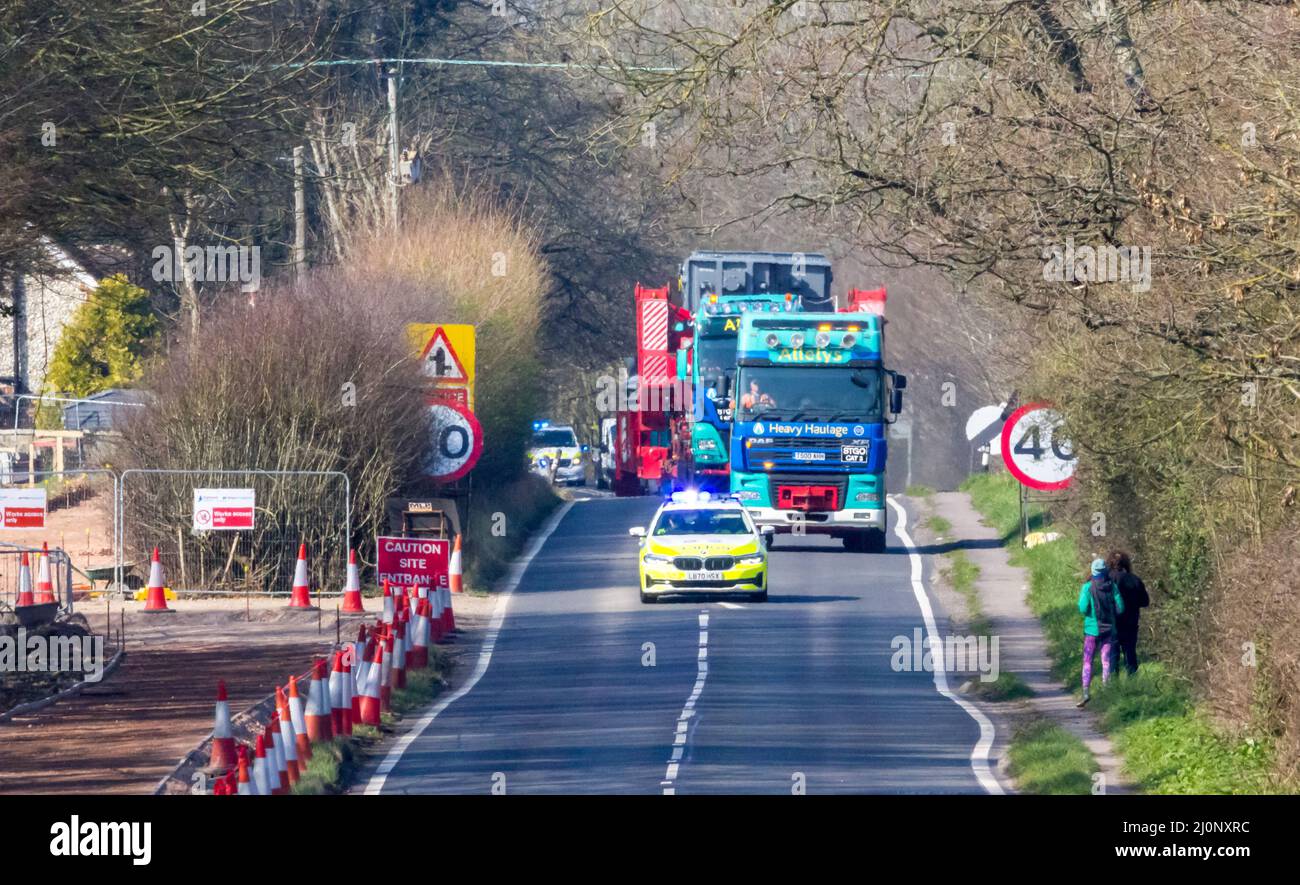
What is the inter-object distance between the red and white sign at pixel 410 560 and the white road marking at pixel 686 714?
9.91 ft

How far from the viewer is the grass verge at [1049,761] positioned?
45.7ft

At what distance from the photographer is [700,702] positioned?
58.4 ft

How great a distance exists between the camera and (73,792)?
1270 cm

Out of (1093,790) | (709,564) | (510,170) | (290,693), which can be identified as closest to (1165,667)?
(1093,790)

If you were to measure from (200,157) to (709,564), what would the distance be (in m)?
10.4

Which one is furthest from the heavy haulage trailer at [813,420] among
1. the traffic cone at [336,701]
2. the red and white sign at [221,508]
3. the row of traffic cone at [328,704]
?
the traffic cone at [336,701]

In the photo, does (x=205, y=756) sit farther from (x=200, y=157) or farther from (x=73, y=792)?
(x=200, y=157)

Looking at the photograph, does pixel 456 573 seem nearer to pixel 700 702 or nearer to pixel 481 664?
pixel 481 664

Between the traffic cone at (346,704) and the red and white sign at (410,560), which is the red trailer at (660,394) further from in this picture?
the traffic cone at (346,704)

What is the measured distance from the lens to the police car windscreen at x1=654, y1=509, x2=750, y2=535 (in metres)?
25.9

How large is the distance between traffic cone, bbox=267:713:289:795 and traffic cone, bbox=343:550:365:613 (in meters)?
11.9

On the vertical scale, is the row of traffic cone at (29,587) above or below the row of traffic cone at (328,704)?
above

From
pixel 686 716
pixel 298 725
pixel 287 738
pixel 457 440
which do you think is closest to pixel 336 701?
pixel 298 725
